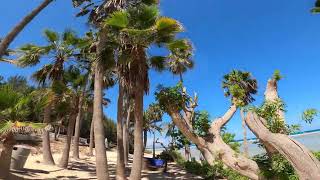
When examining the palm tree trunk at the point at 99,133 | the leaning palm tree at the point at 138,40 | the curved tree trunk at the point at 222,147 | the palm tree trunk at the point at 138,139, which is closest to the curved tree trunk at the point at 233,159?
the curved tree trunk at the point at 222,147

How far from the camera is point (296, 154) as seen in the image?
1018cm

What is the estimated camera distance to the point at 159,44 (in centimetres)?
1538

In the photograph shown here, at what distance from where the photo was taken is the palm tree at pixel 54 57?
22047 millimetres

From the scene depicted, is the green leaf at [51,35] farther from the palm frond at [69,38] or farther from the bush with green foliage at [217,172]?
the bush with green foliage at [217,172]

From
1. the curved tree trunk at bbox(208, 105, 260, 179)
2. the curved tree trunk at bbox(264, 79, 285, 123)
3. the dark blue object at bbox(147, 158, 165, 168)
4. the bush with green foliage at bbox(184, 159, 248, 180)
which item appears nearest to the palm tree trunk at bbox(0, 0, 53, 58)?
the curved tree trunk at bbox(208, 105, 260, 179)

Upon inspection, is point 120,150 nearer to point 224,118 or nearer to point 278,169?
point 224,118

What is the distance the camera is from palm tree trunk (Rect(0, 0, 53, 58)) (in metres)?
Result: 14.0

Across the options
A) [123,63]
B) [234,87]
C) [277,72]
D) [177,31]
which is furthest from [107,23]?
[277,72]

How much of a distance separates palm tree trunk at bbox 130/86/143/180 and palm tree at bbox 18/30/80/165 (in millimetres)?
8196

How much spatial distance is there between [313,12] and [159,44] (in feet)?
33.7

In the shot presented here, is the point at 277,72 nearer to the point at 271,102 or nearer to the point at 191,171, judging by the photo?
the point at 271,102

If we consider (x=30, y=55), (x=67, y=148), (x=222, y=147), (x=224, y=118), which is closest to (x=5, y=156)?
(x=222, y=147)

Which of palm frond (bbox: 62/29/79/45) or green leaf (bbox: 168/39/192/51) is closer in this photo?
green leaf (bbox: 168/39/192/51)

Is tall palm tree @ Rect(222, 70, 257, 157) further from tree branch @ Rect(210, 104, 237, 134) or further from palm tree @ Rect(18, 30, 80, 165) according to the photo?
palm tree @ Rect(18, 30, 80, 165)
